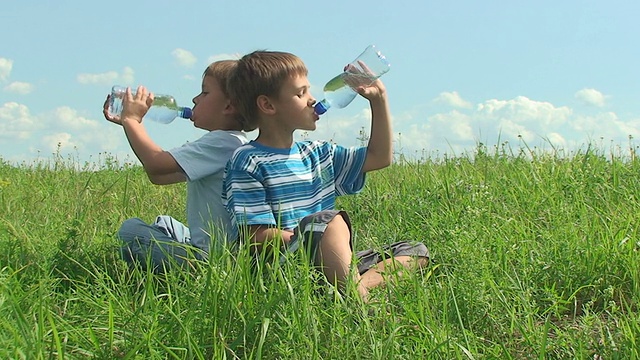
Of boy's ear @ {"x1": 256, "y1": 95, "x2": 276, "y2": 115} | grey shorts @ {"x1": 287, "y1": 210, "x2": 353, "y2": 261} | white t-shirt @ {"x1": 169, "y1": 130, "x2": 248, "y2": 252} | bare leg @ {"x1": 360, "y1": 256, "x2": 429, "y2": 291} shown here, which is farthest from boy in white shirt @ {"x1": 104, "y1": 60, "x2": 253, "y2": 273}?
bare leg @ {"x1": 360, "y1": 256, "x2": 429, "y2": 291}

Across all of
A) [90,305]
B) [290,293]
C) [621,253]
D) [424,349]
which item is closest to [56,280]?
[90,305]

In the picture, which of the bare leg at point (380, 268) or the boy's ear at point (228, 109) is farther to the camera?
the boy's ear at point (228, 109)

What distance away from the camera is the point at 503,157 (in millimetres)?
6504

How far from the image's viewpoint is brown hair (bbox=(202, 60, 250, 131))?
157 inches

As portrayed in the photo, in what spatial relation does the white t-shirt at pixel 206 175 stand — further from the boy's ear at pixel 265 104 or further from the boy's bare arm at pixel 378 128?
the boy's bare arm at pixel 378 128

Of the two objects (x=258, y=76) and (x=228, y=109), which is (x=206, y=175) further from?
(x=258, y=76)

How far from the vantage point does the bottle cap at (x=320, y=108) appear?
3699 mm

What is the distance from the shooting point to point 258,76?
3.70m

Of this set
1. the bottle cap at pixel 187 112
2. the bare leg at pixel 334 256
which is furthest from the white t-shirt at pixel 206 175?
the bare leg at pixel 334 256

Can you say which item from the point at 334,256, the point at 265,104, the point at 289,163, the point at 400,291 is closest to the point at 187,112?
the point at 265,104

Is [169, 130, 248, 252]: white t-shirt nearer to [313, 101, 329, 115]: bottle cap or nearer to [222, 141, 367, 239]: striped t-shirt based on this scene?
[222, 141, 367, 239]: striped t-shirt

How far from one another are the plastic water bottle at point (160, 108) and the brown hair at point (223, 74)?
0.95 ft

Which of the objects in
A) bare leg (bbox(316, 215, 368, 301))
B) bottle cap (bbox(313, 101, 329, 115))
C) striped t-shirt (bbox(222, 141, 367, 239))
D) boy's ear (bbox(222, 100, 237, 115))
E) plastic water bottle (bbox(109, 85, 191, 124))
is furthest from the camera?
plastic water bottle (bbox(109, 85, 191, 124))

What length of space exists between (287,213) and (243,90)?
660mm
